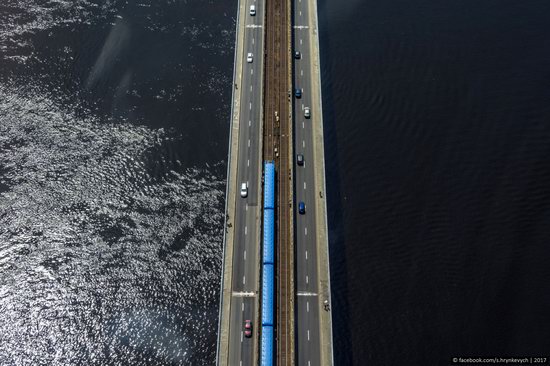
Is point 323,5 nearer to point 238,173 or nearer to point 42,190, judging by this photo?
point 238,173

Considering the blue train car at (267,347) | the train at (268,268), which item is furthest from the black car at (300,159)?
the blue train car at (267,347)

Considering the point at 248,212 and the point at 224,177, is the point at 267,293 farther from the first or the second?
the point at 224,177

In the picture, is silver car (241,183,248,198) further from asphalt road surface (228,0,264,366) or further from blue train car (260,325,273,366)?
blue train car (260,325,273,366)

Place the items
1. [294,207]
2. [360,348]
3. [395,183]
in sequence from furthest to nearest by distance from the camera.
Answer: [395,183] < [294,207] < [360,348]

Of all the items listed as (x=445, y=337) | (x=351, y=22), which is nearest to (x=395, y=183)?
(x=445, y=337)

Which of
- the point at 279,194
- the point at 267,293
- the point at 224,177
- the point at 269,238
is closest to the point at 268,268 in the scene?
the point at 267,293

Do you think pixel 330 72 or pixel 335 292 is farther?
pixel 330 72

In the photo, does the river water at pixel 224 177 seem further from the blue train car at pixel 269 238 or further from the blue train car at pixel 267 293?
the blue train car at pixel 269 238

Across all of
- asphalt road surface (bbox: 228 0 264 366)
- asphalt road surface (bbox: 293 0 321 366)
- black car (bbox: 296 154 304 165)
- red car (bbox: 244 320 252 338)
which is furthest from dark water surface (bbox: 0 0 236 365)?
black car (bbox: 296 154 304 165)
